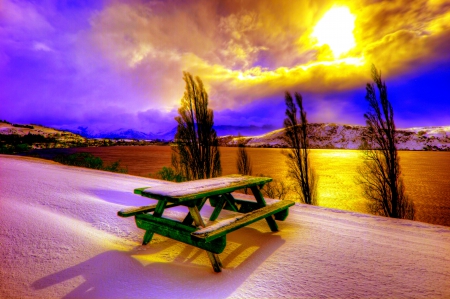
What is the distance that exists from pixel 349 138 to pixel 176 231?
126460 millimetres

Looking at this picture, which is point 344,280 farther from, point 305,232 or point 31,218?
point 31,218

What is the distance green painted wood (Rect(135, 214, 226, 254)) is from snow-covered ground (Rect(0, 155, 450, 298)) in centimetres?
34

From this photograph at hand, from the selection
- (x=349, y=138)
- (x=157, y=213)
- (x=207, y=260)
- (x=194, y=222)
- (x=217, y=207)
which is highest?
(x=349, y=138)

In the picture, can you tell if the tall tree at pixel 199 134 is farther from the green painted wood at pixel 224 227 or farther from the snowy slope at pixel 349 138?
the snowy slope at pixel 349 138

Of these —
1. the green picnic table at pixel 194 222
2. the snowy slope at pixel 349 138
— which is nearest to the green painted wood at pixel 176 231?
the green picnic table at pixel 194 222

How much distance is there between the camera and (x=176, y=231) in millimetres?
2775

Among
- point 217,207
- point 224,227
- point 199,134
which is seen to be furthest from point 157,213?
point 199,134

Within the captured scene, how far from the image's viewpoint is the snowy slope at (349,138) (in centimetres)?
8044

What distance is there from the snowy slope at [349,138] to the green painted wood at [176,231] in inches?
2942

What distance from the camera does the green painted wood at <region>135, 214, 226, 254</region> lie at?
248cm

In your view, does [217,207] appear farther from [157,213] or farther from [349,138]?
[349,138]

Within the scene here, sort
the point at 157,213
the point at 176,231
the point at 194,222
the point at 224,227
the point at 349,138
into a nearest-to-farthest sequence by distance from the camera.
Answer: the point at 224,227, the point at 176,231, the point at 194,222, the point at 157,213, the point at 349,138

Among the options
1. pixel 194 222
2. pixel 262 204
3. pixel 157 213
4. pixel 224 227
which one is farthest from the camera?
pixel 262 204

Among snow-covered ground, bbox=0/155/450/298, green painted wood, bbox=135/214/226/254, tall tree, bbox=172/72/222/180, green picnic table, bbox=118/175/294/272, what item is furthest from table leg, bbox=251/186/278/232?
tall tree, bbox=172/72/222/180
